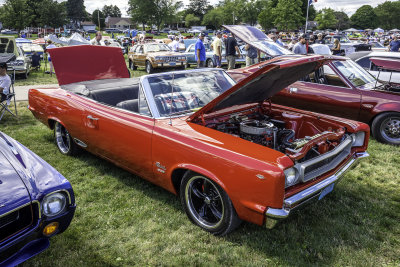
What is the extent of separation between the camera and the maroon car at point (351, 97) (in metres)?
5.37

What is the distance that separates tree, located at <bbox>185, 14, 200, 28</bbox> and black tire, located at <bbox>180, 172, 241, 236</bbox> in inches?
4293

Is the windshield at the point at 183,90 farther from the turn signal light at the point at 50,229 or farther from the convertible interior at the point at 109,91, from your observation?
the turn signal light at the point at 50,229

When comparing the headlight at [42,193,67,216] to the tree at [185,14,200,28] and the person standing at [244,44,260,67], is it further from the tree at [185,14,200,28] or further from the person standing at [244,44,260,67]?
the tree at [185,14,200,28]

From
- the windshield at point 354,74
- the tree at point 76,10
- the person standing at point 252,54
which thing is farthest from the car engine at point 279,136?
the tree at point 76,10

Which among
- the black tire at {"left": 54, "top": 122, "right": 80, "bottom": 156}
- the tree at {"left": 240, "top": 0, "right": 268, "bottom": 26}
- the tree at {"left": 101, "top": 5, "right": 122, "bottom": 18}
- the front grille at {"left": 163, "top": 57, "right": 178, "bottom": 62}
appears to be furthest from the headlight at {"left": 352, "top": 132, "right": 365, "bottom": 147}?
the tree at {"left": 101, "top": 5, "right": 122, "bottom": 18}

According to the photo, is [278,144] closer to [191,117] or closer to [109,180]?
[191,117]

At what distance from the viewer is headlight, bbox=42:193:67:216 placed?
2.28 metres

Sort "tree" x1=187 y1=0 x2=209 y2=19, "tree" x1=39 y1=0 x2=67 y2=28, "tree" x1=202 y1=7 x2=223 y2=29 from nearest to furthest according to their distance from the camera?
"tree" x1=39 y1=0 x2=67 y2=28 → "tree" x1=202 y1=7 x2=223 y2=29 → "tree" x1=187 y1=0 x2=209 y2=19

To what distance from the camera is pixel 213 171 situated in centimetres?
268

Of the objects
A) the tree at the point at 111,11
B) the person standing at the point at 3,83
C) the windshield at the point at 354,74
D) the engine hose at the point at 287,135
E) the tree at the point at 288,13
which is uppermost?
the tree at the point at 111,11

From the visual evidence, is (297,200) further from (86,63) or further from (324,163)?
(86,63)

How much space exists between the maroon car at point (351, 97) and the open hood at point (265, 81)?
220 cm

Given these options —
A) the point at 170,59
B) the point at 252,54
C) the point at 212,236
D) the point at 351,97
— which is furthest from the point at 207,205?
the point at 170,59

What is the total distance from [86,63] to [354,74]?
4.91m
